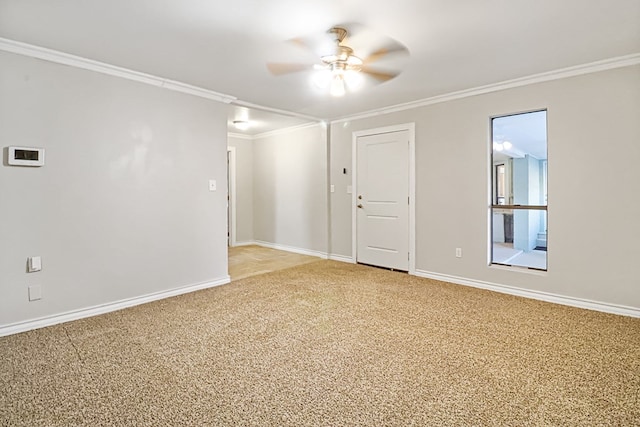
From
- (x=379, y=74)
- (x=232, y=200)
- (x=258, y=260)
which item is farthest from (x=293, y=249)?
(x=379, y=74)

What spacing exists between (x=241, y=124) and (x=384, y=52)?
358 centimetres

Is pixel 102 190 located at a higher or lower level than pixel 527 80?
lower

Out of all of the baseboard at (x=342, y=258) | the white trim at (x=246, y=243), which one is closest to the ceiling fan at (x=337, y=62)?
the baseboard at (x=342, y=258)

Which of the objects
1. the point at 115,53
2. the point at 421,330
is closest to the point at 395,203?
the point at 421,330

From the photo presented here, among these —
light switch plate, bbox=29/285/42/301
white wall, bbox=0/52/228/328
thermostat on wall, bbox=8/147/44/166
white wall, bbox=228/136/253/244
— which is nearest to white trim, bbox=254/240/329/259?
white wall, bbox=228/136/253/244

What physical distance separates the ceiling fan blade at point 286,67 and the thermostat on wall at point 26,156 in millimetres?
2057

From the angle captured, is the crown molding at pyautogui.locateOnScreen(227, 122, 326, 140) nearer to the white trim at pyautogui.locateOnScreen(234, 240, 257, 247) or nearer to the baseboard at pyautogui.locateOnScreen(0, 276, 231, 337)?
the white trim at pyautogui.locateOnScreen(234, 240, 257, 247)

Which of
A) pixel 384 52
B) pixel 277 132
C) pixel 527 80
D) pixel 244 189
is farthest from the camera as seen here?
pixel 244 189

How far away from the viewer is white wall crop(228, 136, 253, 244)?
702 centimetres

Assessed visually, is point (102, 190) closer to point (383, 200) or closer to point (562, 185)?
point (383, 200)

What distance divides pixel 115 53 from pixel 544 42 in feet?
11.4

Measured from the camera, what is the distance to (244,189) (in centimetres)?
713

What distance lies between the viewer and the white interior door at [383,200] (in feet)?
15.5

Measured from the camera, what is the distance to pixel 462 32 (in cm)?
252
